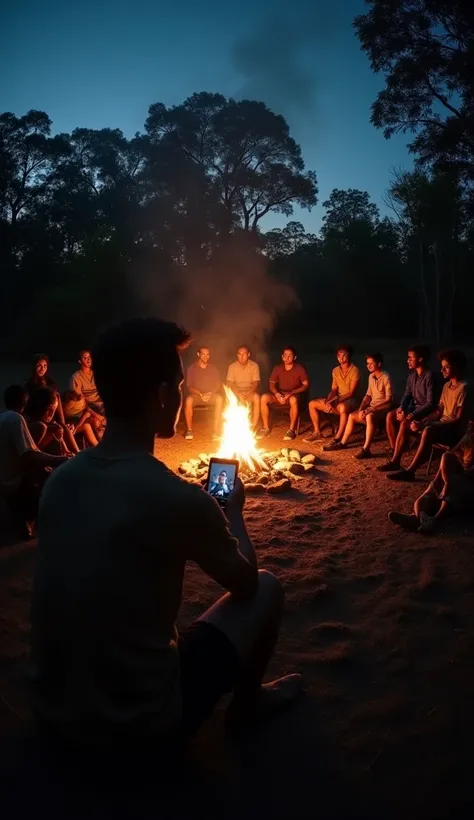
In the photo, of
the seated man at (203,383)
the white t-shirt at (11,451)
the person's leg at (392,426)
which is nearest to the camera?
the white t-shirt at (11,451)

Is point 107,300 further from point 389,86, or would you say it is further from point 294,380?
point 294,380

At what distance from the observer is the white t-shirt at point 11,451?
185 inches

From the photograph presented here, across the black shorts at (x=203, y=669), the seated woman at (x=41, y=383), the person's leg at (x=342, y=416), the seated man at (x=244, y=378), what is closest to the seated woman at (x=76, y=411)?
the seated woman at (x=41, y=383)

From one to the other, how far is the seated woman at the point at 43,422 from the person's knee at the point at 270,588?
377cm

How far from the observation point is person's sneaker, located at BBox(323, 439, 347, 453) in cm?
802

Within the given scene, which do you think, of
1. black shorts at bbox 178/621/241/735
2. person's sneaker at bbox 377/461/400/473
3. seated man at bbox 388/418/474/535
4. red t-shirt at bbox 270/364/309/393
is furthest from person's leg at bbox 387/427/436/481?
black shorts at bbox 178/621/241/735

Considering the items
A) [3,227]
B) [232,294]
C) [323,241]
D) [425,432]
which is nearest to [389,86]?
[232,294]

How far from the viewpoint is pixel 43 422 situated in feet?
18.9

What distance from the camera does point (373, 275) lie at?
92.6 ft

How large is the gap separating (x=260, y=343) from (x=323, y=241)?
15057 mm

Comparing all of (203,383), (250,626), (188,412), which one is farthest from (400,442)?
(250,626)

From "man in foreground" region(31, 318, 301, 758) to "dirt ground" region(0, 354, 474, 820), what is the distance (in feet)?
1.21

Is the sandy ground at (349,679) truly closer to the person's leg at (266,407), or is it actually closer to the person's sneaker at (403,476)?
the person's sneaker at (403,476)

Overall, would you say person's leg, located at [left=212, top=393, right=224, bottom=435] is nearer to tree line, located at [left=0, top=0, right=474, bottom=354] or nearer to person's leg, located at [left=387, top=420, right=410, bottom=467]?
person's leg, located at [left=387, top=420, right=410, bottom=467]
